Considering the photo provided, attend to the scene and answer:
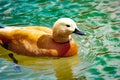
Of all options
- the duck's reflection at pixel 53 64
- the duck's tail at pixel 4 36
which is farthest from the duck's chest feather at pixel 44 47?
the duck's tail at pixel 4 36

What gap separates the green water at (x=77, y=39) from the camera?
21.0 ft

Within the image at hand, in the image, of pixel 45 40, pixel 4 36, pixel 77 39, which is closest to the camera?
pixel 45 40

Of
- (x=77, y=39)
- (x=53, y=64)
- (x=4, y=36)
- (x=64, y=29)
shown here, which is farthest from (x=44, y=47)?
(x=77, y=39)

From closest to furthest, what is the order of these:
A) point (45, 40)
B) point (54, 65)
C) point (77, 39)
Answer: point (54, 65), point (45, 40), point (77, 39)

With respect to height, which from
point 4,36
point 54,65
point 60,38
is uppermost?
point 4,36

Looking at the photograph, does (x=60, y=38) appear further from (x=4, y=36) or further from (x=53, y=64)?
(x=4, y=36)

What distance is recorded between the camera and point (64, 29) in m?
6.78

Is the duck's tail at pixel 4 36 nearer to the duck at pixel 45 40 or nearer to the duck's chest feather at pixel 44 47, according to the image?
the duck at pixel 45 40

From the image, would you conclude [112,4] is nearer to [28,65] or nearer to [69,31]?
[69,31]

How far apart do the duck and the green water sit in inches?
5.6

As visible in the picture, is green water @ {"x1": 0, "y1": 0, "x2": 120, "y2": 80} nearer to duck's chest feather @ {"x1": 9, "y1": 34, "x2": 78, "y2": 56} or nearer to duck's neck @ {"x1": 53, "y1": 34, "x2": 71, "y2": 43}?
duck's chest feather @ {"x1": 9, "y1": 34, "x2": 78, "y2": 56}

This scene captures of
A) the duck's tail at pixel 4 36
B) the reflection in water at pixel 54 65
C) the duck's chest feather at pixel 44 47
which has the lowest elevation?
the reflection in water at pixel 54 65

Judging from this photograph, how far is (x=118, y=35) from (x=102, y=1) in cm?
194

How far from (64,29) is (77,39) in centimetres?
82
